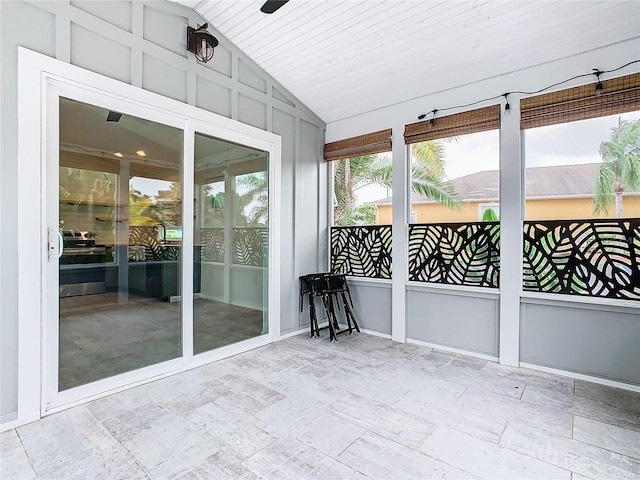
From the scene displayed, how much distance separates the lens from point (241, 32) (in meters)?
3.46

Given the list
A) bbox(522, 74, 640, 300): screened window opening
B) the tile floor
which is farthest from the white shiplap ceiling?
the tile floor

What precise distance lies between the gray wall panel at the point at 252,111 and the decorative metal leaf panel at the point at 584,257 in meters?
2.99

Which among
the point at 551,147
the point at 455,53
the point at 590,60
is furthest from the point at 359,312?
the point at 590,60

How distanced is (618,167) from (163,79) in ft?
13.2

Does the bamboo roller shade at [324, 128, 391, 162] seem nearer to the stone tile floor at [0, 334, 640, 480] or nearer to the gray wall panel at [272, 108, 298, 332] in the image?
the gray wall panel at [272, 108, 298, 332]

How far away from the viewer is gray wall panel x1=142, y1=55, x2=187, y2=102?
2904mm

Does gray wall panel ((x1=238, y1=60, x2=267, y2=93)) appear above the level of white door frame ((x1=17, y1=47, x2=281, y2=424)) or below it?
above

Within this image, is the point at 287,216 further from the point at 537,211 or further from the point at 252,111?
the point at 537,211

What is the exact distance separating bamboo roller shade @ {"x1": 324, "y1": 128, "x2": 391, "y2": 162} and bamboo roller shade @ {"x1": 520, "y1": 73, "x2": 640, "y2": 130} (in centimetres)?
148

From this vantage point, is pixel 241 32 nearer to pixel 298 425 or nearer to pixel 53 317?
pixel 53 317

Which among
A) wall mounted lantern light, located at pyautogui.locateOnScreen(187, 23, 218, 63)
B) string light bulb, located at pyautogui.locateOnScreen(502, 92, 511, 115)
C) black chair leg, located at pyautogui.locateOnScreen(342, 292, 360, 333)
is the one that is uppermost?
wall mounted lantern light, located at pyautogui.locateOnScreen(187, 23, 218, 63)

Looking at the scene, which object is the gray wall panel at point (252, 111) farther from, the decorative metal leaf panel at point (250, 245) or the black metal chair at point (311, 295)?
the black metal chair at point (311, 295)

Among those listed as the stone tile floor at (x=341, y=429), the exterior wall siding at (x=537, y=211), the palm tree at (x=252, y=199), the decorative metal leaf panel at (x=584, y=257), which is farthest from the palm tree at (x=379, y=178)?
the stone tile floor at (x=341, y=429)

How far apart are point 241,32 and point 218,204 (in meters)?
1.76
